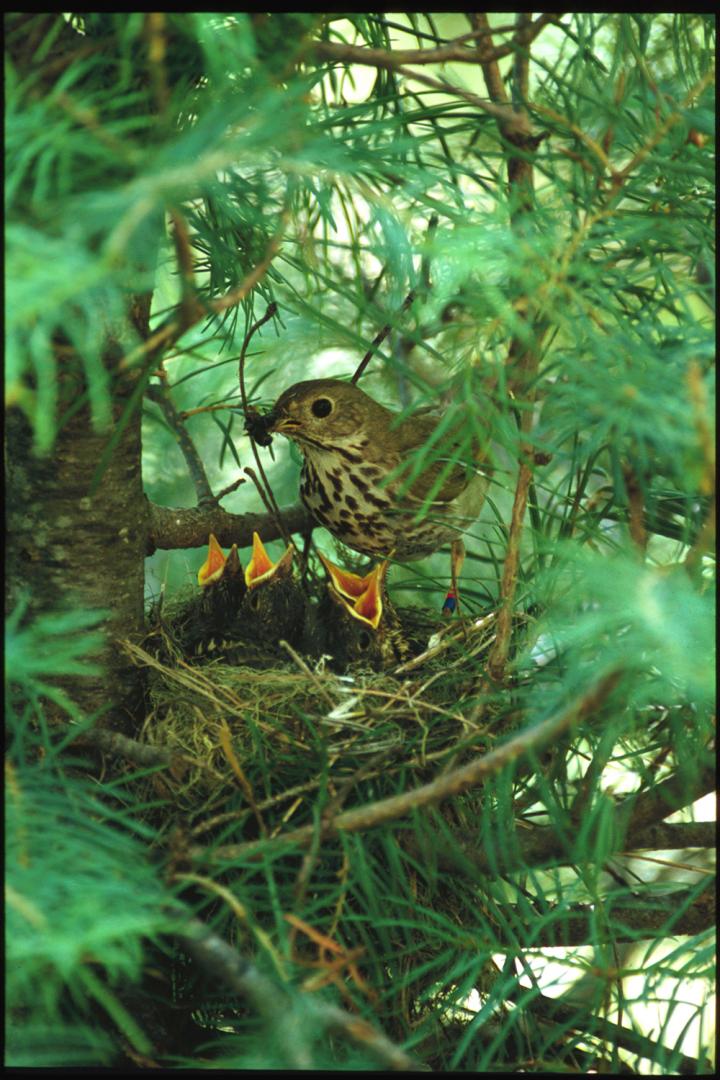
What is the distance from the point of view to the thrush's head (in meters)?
1.88

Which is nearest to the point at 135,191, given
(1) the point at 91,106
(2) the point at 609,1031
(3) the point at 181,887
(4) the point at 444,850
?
(1) the point at 91,106

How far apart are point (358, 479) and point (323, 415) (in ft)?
0.43

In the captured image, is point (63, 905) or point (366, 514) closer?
point (63, 905)

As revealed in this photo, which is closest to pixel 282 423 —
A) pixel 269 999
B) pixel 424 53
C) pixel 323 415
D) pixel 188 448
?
pixel 323 415

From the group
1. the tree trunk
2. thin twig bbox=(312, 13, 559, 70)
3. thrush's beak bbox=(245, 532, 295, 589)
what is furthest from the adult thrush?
thin twig bbox=(312, 13, 559, 70)

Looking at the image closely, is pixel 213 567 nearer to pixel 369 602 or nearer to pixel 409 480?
pixel 369 602

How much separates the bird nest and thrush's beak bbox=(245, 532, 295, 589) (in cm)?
12

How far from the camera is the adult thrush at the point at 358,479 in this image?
6.04 feet

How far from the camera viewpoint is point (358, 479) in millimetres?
1871

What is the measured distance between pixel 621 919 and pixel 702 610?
749mm

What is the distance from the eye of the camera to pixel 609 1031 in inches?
45.3

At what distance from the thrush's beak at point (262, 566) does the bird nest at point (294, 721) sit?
0.12 meters

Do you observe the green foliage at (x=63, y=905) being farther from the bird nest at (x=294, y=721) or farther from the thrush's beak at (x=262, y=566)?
the thrush's beak at (x=262, y=566)

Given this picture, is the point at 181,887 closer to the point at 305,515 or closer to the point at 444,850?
the point at 444,850
